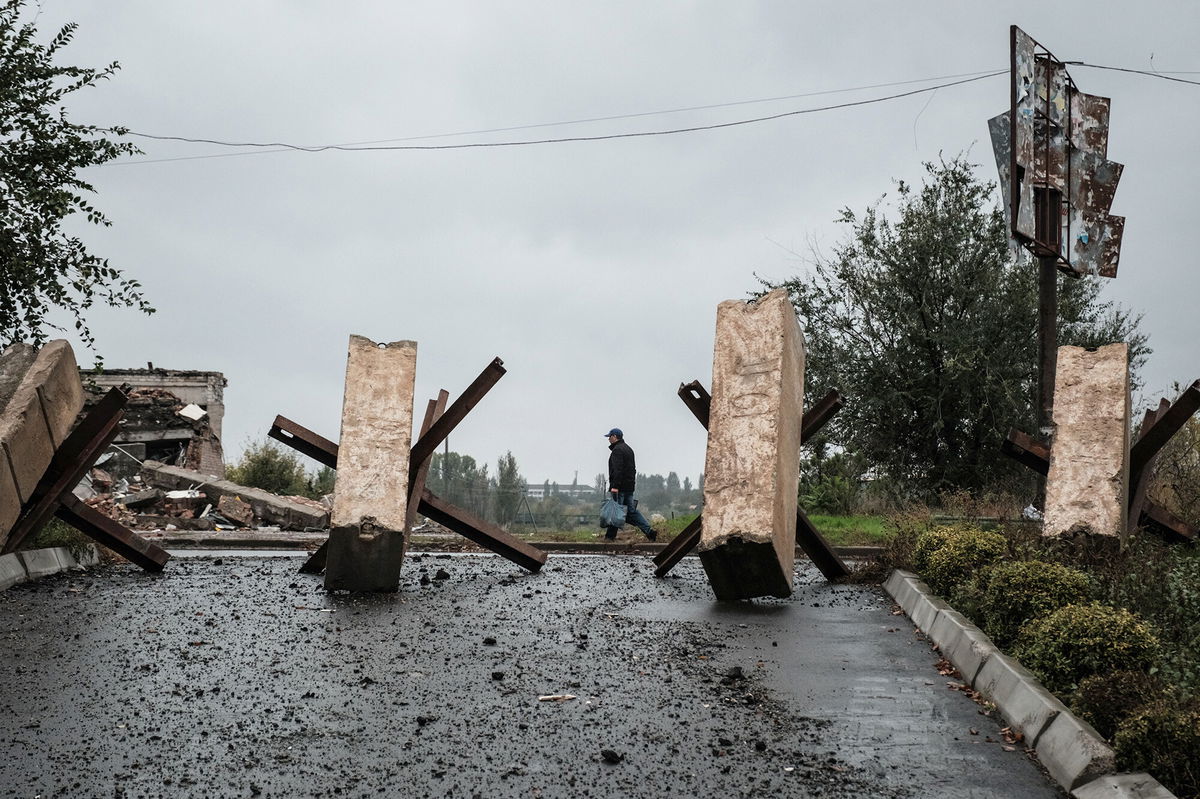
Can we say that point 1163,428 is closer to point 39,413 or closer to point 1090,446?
point 1090,446

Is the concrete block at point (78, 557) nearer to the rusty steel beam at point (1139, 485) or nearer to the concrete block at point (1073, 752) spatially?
the concrete block at point (1073, 752)

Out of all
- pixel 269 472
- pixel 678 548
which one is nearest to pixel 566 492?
pixel 269 472

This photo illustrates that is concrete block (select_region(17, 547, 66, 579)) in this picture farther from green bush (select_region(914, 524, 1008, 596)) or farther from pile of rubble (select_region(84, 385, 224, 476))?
pile of rubble (select_region(84, 385, 224, 476))

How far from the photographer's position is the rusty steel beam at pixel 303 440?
37.5ft

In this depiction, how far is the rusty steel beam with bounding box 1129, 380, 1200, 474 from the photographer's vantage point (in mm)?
10609

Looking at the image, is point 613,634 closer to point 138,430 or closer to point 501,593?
point 501,593

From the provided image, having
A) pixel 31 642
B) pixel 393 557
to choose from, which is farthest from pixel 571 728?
pixel 393 557

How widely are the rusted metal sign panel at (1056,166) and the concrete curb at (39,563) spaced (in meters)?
14.4

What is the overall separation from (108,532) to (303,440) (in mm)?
2361

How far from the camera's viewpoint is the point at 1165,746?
4.54m

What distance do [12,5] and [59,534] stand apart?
6.27 metres

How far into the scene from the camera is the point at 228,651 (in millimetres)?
7652

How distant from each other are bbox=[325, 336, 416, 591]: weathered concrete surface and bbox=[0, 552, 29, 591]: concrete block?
2938mm

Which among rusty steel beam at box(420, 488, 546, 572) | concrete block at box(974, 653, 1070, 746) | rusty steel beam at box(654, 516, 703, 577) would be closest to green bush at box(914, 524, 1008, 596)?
rusty steel beam at box(654, 516, 703, 577)
